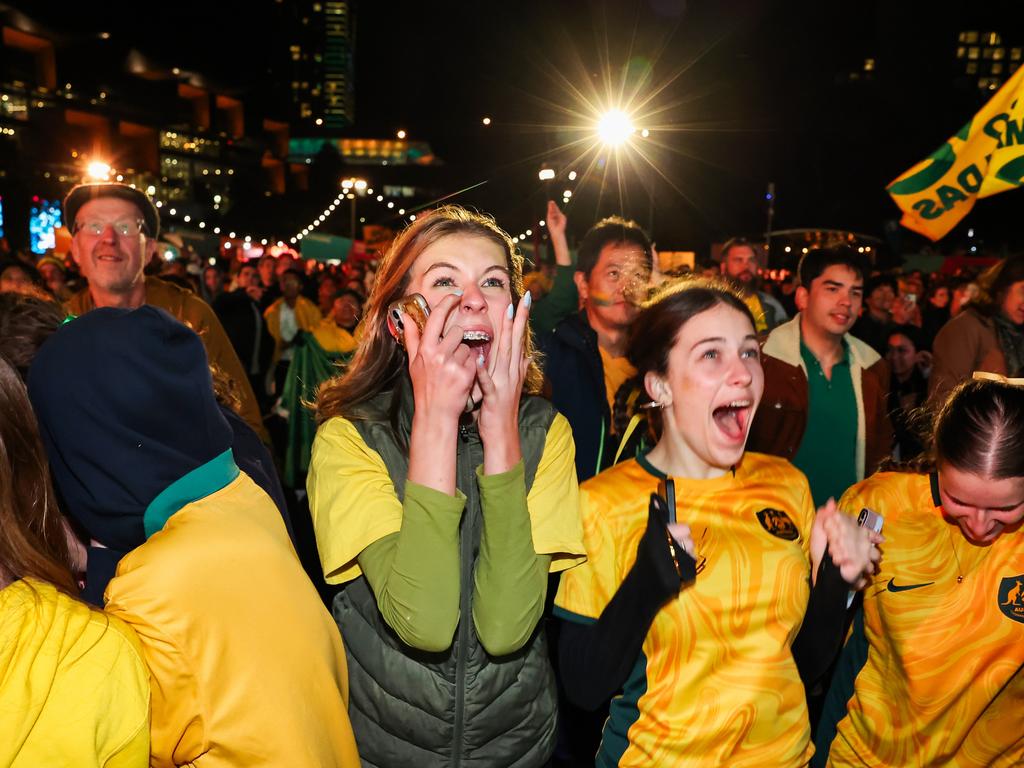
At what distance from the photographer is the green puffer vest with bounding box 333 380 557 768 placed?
6.72 feet

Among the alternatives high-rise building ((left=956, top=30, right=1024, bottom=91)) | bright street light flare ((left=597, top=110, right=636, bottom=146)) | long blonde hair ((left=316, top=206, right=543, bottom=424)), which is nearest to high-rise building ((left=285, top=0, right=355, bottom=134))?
high-rise building ((left=956, top=30, right=1024, bottom=91))

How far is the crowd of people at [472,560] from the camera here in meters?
1.43

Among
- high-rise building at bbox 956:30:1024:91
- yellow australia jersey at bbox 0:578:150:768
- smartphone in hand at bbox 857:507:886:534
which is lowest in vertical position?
yellow australia jersey at bbox 0:578:150:768

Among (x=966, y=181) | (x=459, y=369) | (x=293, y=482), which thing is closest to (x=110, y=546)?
(x=459, y=369)

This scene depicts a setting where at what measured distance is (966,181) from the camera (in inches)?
208

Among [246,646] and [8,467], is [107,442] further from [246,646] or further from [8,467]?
[246,646]

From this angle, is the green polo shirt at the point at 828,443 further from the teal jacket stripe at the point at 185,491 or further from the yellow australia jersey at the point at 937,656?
the teal jacket stripe at the point at 185,491

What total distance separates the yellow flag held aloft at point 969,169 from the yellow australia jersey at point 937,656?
313cm

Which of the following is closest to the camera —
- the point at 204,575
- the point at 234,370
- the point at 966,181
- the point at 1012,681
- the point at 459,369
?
the point at 204,575

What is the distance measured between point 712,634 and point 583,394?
214 centimetres

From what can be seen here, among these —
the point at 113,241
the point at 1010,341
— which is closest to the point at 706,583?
the point at 113,241

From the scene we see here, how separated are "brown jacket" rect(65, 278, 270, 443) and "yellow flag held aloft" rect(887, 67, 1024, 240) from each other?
13.3 feet

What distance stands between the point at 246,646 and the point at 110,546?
1.37 ft

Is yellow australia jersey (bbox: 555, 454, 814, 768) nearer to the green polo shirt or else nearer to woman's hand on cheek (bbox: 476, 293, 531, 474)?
woman's hand on cheek (bbox: 476, 293, 531, 474)
